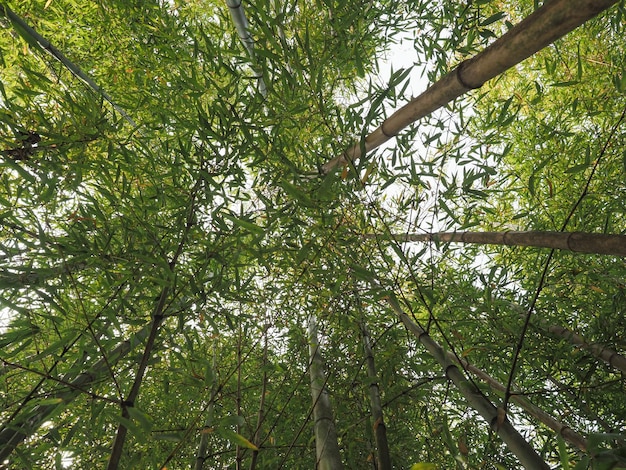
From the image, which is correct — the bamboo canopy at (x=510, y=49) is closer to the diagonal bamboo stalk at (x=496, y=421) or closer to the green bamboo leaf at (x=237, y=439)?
the diagonal bamboo stalk at (x=496, y=421)

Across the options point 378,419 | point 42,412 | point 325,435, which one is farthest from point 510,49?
point 42,412

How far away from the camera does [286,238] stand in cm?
219

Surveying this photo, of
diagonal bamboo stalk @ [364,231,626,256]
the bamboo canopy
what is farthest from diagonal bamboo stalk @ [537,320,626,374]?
the bamboo canopy

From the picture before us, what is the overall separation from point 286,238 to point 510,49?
136cm

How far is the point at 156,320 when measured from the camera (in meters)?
1.48

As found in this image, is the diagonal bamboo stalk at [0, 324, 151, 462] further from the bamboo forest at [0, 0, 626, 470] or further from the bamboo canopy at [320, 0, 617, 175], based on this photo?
the bamboo canopy at [320, 0, 617, 175]

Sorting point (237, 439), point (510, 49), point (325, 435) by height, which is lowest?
point (237, 439)

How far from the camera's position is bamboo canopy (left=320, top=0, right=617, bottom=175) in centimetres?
102

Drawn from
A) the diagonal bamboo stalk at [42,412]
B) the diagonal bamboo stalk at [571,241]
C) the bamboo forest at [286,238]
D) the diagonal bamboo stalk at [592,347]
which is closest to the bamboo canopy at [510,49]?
the bamboo forest at [286,238]

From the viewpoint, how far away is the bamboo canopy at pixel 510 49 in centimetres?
102

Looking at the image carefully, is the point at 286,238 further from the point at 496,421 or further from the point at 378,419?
the point at 496,421

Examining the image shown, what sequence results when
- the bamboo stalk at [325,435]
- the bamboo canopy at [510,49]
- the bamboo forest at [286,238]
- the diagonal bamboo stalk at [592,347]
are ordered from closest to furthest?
the bamboo canopy at [510,49], the bamboo forest at [286,238], the bamboo stalk at [325,435], the diagonal bamboo stalk at [592,347]

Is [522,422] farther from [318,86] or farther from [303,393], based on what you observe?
[318,86]

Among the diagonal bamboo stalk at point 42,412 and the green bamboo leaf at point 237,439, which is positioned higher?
the diagonal bamboo stalk at point 42,412
